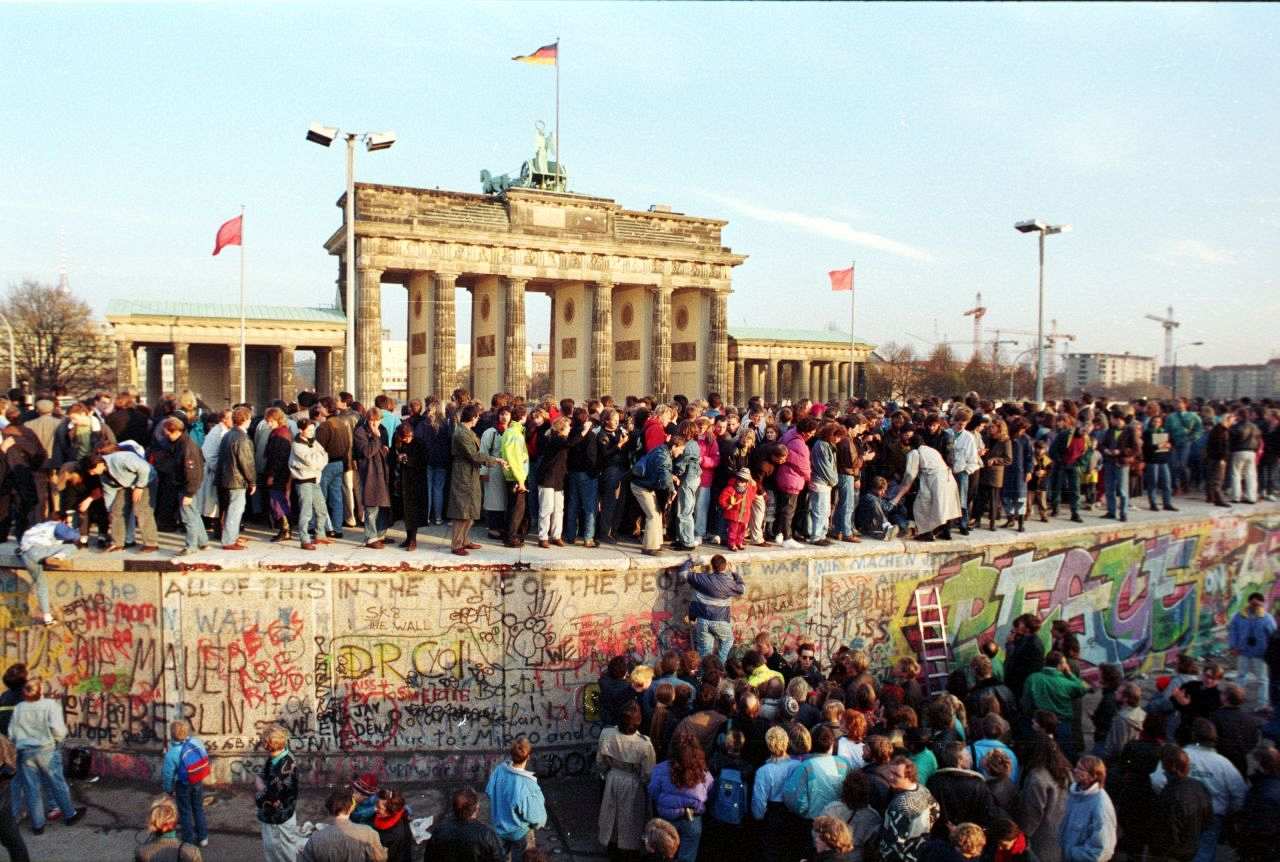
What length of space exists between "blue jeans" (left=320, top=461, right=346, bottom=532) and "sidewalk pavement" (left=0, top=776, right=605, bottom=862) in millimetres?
3558

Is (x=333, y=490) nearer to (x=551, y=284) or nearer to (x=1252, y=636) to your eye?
(x=1252, y=636)

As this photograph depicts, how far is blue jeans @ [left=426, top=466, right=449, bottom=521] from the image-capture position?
12617 mm

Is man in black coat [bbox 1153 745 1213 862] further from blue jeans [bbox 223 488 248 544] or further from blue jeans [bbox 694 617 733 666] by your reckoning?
blue jeans [bbox 223 488 248 544]

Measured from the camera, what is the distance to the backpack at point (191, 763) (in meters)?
7.50

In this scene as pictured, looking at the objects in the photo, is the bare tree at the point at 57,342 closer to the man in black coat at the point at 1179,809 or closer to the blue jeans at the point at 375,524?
the blue jeans at the point at 375,524

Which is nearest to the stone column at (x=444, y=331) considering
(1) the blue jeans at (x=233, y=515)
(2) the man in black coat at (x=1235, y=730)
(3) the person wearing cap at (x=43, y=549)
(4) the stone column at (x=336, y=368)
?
(4) the stone column at (x=336, y=368)

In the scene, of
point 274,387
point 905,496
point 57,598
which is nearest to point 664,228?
point 274,387

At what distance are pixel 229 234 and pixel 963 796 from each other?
2982 cm

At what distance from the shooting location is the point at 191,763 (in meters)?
7.51

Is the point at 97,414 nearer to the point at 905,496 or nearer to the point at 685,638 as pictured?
the point at 685,638

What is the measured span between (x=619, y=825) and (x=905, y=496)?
7.48 m

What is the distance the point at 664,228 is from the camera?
155ft

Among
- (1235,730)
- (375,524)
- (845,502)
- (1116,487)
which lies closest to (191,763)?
(375,524)

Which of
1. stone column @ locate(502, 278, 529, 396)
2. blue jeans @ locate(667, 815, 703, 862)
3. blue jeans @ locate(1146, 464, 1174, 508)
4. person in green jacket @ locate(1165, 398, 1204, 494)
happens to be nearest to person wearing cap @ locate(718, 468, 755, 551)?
blue jeans @ locate(667, 815, 703, 862)
